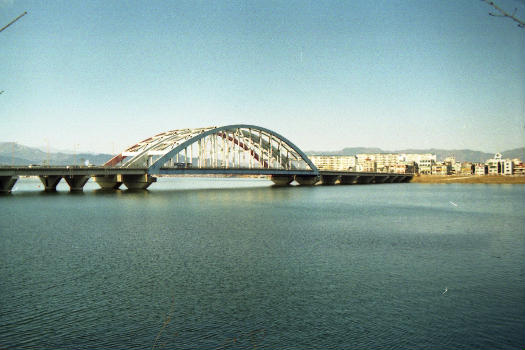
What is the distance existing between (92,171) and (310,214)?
44504 millimetres

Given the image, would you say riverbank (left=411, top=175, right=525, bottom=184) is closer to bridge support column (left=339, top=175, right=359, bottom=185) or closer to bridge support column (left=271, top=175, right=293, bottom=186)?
bridge support column (left=339, top=175, right=359, bottom=185)

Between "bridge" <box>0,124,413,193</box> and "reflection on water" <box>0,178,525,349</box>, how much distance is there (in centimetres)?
4482

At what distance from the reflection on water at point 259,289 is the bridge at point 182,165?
44.8 metres

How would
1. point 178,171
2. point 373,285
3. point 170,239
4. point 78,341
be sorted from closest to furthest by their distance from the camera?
1. point 78,341
2. point 373,285
3. point 170,239
4. point 178,171

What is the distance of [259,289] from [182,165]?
77883mm

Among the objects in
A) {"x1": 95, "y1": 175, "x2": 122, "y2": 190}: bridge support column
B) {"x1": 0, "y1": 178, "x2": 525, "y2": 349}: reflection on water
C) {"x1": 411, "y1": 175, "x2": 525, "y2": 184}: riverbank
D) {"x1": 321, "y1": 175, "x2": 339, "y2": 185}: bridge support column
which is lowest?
{"x1": 411, "y1": 175, "x2": 525, "y2": 184}: riverbank

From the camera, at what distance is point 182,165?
9112cm

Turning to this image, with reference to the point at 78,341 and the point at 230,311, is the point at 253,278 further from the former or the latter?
the point at 78,341

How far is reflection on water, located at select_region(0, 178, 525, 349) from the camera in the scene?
11.2 m

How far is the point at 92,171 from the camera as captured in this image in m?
72.6

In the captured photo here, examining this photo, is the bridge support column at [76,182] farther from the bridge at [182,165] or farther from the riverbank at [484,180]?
the riverbank at [484,180]

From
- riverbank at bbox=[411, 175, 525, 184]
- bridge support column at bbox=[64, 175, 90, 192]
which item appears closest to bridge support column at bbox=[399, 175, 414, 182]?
riverbank at bbox=[411, 175, 525, 184]

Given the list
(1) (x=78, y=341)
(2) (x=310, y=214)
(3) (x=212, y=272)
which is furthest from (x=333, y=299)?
(2) (x=310, y=214)

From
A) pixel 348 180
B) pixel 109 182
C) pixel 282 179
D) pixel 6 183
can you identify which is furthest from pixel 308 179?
pixel 6 183
